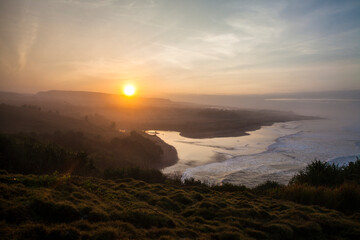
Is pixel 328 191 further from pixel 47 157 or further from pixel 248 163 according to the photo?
pixel 248 163

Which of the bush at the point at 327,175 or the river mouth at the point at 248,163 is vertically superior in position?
the bush at the point at 327,175

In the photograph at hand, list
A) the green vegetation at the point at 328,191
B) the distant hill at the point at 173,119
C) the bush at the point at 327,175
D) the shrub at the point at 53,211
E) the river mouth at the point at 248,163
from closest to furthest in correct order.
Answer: the shrub at the point at 53,211, the green vegetation at the point at 328,191, the bush at the point at 327,175, the river mouth at the point at 248,163, the distant hill at the point at 173,119

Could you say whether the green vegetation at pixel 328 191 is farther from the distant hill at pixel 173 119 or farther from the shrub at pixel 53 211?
the distant hill at pixel 173 119

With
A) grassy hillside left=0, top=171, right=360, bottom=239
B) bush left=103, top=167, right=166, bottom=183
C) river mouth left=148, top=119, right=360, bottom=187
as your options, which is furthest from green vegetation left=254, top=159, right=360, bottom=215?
bush left=103, top=167, right=166, bottom=183

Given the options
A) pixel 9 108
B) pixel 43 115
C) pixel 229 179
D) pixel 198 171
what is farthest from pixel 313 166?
pixel 9 108

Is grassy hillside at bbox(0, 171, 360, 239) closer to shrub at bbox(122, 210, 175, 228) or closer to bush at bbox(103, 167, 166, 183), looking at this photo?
shrub at bbox(122, 210, 175, 228)

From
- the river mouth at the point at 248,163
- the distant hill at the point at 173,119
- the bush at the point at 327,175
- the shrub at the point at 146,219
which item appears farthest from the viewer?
the distant hill at the point at 173,119

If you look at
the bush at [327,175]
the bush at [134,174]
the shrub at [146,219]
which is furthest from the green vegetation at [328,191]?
the bush at [134,174]

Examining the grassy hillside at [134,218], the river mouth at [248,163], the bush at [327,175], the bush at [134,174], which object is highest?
the grassy hillside at [134,218]
